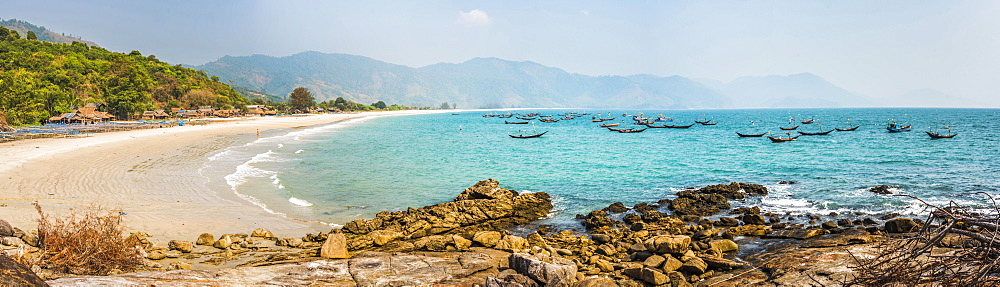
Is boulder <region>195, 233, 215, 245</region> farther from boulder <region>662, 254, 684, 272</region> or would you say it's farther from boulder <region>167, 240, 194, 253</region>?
boulder <region>662, 254, 684, 272</region>

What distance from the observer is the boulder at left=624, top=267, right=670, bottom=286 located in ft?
28.7

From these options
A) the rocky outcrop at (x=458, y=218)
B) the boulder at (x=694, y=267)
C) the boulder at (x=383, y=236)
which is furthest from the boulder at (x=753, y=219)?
the boulder at (x=383, y=236)

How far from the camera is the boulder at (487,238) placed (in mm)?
10797

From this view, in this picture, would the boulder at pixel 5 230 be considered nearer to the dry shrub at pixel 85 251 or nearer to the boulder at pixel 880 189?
the dry shrub at pixel 85 251

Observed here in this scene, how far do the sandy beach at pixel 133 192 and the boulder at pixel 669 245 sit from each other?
9950 mm

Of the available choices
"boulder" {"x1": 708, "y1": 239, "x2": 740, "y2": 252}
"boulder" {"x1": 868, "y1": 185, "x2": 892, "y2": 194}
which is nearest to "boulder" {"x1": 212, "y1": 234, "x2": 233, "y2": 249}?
"boulder" {"x1": 708, "y1": 239, "x2": 740, "y2": 252}

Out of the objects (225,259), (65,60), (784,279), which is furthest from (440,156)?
(65,60)

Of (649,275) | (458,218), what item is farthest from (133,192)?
(649,275)

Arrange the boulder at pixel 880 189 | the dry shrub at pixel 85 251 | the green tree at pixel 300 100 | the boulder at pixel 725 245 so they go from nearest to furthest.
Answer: the dry shrub at pixel 85 251, the boulder at pixel 725 245, the boulder at pixel 880 189, the green tree at pixel 300 100

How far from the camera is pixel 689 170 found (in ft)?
93.6

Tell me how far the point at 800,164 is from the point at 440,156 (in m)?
25.4

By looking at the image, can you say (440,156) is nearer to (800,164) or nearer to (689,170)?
(689,170)

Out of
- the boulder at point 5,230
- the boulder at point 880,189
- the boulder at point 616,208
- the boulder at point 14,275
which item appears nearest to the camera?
the boulder at point 14,275

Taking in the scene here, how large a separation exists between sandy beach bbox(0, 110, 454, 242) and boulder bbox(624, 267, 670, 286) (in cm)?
975
